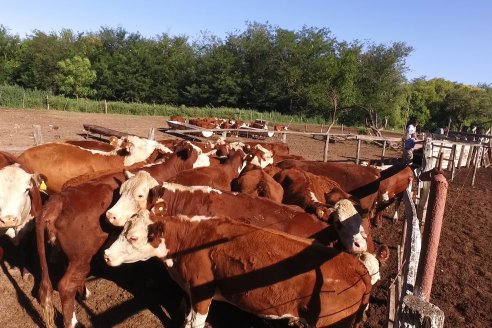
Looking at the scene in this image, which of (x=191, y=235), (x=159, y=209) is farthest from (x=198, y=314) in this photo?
(x=159, y=209)

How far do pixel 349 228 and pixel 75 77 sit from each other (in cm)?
5663

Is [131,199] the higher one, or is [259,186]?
[131,199]

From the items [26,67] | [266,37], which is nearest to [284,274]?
[266,37]

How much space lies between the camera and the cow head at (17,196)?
17.2 ft

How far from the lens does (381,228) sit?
29.0 ft

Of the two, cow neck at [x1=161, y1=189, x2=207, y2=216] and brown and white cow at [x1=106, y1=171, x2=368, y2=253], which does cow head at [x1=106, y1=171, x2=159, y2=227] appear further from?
cow neck at [x1=161, y1=189, x2=207, y2=216]

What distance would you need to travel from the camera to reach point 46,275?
449 centimetres

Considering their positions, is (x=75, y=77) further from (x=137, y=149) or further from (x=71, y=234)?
(x=71, y=234)

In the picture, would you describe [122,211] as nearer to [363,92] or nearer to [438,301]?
[438,301]

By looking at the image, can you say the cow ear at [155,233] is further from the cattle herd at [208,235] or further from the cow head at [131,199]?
the cow head at [131,199]

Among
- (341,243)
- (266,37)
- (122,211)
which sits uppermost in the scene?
(266,37)

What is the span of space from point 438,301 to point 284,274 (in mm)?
3078

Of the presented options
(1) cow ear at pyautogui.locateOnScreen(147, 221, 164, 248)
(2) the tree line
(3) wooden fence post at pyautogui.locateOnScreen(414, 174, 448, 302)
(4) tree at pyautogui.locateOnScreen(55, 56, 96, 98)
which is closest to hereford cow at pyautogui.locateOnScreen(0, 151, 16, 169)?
(1) cow ear at pyautogui.locateOnScreen(147, 221, 164, 248)

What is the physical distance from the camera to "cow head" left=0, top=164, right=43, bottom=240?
525 centimetres
